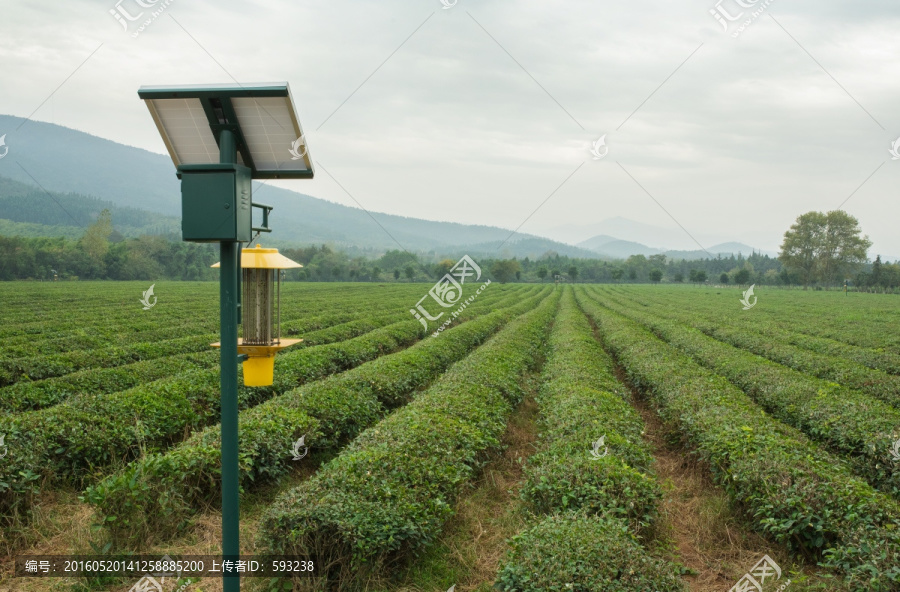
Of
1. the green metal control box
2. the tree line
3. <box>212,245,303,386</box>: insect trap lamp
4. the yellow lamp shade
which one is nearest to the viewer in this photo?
the green metal control box

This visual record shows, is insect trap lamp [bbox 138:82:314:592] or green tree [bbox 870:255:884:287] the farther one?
green tree [bbox 870:255:884:287]

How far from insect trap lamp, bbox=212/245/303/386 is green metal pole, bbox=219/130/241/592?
375 mm

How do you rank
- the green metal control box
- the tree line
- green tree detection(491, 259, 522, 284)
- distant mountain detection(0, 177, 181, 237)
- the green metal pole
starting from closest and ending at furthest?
1. the green metal control box
2. the green metal pole
3. the tree line
4. green tree detection(491, 259, 522, 284)
5. distant mountain detection(0, 177, 181, 237)

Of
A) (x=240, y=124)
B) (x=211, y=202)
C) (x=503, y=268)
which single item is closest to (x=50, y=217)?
(x=503, y=268)

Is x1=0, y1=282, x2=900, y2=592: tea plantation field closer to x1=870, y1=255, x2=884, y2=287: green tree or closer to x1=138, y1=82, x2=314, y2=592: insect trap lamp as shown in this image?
x1=138, y1=82, x2=314, y2=592: insect trap lamp

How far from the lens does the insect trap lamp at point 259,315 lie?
12.4 feet

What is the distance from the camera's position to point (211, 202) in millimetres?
3145

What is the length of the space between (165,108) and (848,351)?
2156 centimetres

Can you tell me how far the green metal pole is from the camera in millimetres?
3275

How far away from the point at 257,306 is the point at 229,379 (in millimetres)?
684

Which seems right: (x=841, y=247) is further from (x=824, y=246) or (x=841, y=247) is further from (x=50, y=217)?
(x=50, y=217)

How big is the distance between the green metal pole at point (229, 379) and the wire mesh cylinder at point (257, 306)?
40 cm

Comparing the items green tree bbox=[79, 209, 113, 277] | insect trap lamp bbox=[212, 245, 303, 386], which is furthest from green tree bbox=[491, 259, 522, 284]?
insect trap lamp bbox=[212, 245, 303, 386]

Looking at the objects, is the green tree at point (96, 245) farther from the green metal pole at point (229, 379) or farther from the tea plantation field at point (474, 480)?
the green metal pole at point (229, 379)
